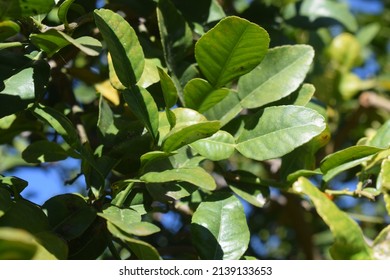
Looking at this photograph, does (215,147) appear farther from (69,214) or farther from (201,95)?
(69,214)

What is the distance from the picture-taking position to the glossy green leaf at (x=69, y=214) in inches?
29.3

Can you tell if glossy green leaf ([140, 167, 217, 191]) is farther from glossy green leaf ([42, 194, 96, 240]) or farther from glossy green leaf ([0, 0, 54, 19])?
glossy green leaf ([0, 0, 54, 19])

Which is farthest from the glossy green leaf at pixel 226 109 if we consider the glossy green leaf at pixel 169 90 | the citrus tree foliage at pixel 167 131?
the glossy green leaf at pixel 169 90

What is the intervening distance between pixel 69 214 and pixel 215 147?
214mm

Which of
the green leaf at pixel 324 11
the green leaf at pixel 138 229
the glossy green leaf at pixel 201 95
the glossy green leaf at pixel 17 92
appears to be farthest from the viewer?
the green leaf at pixel 324 11

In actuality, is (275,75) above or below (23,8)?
below

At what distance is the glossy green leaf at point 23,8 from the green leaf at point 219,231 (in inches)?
12.9

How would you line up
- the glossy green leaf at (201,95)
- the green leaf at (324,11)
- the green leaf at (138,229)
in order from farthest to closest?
the green leaf at (324,11) → the glossy green leaf at (201,95) → the green leaf at (138,229)

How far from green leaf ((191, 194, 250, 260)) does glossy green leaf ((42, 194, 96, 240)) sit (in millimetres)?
140

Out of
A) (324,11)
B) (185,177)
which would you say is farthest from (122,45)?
(324,11)

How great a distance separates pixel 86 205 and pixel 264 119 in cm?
27

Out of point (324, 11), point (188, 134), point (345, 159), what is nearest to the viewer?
point (188, 134)

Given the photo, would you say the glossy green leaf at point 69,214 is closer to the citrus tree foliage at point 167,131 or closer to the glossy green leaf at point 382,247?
the citrus tree foliage at point 167,131

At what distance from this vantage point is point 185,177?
2.40ft
